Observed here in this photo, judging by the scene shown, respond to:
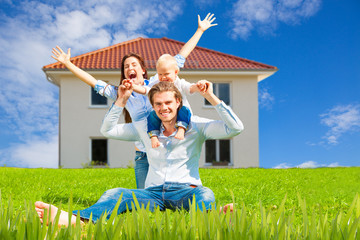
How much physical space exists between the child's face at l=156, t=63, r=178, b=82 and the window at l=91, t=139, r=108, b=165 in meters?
12.9

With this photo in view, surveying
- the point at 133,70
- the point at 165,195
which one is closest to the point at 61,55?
the point at 133,70

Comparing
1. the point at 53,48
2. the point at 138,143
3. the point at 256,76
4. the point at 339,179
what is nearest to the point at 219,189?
the point at 138,143

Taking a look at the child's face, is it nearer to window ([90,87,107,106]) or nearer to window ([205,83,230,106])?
window ([90,87,107,106])

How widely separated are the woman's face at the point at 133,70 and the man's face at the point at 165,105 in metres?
1.13

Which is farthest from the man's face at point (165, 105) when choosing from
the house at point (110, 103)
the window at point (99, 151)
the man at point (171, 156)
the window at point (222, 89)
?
the window at point (222, 89)

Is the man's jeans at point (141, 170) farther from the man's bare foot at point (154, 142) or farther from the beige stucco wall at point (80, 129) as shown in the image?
the beige stucco wall at point (80, 129)

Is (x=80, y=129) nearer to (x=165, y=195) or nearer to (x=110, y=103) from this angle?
(x=110, y=103)

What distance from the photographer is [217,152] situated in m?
16.2

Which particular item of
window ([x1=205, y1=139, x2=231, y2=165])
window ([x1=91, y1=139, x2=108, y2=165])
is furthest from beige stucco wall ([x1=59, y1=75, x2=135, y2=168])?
window ([x1=205, y1=139, x2=231, y2=165])

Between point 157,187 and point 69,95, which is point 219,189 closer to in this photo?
point 157,187

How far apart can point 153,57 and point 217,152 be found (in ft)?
17.7

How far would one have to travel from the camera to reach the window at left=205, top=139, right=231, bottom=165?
16.1 meters

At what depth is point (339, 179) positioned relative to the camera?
26.8 feet

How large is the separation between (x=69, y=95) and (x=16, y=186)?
35.1 ft
